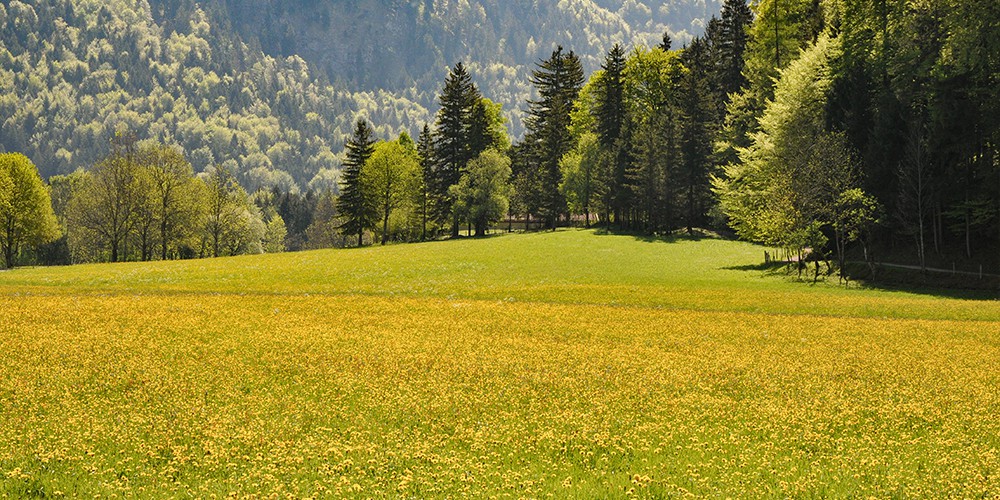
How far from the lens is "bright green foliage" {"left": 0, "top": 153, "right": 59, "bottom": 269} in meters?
75.2

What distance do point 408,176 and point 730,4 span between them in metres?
55.8

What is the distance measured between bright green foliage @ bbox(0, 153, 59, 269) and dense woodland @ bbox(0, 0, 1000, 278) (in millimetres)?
2142

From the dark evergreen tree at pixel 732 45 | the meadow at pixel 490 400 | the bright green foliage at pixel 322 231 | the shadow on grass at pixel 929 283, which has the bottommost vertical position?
the meadow at pixel 490 400

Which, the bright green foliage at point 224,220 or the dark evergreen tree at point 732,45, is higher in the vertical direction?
the dark evergreen tree at point 732,45

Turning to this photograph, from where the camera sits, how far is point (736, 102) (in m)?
75.1

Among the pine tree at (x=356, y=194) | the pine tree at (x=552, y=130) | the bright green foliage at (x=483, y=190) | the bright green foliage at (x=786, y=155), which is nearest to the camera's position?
the bright green foliage at (x=786, y=155)

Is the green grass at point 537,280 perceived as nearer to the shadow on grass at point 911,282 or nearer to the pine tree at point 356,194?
the shadow on grass at point 911,282

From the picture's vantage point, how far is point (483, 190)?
→ 88500 mm

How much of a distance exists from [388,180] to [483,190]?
14.1m

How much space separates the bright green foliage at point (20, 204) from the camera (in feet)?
247

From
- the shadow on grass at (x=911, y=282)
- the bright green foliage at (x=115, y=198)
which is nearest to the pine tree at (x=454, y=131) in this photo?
the bright green foliage at (x=115, y=198)

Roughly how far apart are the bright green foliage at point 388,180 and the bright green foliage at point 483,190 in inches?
313

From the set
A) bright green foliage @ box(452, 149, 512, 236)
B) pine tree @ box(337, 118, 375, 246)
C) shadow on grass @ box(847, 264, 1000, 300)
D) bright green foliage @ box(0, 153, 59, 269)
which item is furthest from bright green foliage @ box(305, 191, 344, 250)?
shadow on grass @ box(847, 264, 1000, 300)

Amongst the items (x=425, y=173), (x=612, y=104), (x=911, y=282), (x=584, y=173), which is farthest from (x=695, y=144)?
(x=911, y=282)
